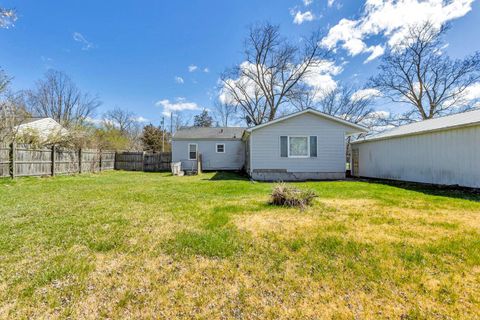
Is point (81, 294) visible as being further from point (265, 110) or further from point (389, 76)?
point (389, 76)

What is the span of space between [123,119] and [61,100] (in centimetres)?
782

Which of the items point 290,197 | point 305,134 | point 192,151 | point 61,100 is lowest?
point 290,197

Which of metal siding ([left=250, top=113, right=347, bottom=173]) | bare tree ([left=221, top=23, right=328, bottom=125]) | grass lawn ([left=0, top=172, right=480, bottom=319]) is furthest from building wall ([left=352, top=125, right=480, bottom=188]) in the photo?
bare tree ([left=221, top=23, right=328, bottom=125])

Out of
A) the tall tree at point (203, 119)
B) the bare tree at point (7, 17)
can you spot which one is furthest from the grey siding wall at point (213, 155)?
the tall tree at point (203, 119)

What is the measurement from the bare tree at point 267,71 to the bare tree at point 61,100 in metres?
17.7

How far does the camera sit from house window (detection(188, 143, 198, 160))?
18.0 metres

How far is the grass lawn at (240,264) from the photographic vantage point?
6.27ft

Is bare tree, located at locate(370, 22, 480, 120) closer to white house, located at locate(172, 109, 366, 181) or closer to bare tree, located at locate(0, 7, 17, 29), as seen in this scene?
white house, located at locate(172, 109, 366, 181)

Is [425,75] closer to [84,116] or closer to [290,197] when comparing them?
[290,197]

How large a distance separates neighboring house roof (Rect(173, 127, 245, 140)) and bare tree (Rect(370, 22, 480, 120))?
17.1 meters

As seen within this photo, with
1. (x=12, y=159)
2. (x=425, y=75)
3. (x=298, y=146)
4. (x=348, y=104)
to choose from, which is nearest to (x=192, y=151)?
(x=298, y=146)

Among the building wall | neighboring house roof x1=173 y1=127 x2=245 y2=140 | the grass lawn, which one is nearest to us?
the grass lawn

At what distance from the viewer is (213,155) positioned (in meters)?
18.2

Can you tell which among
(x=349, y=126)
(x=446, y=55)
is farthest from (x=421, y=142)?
(x=446, y=55)
